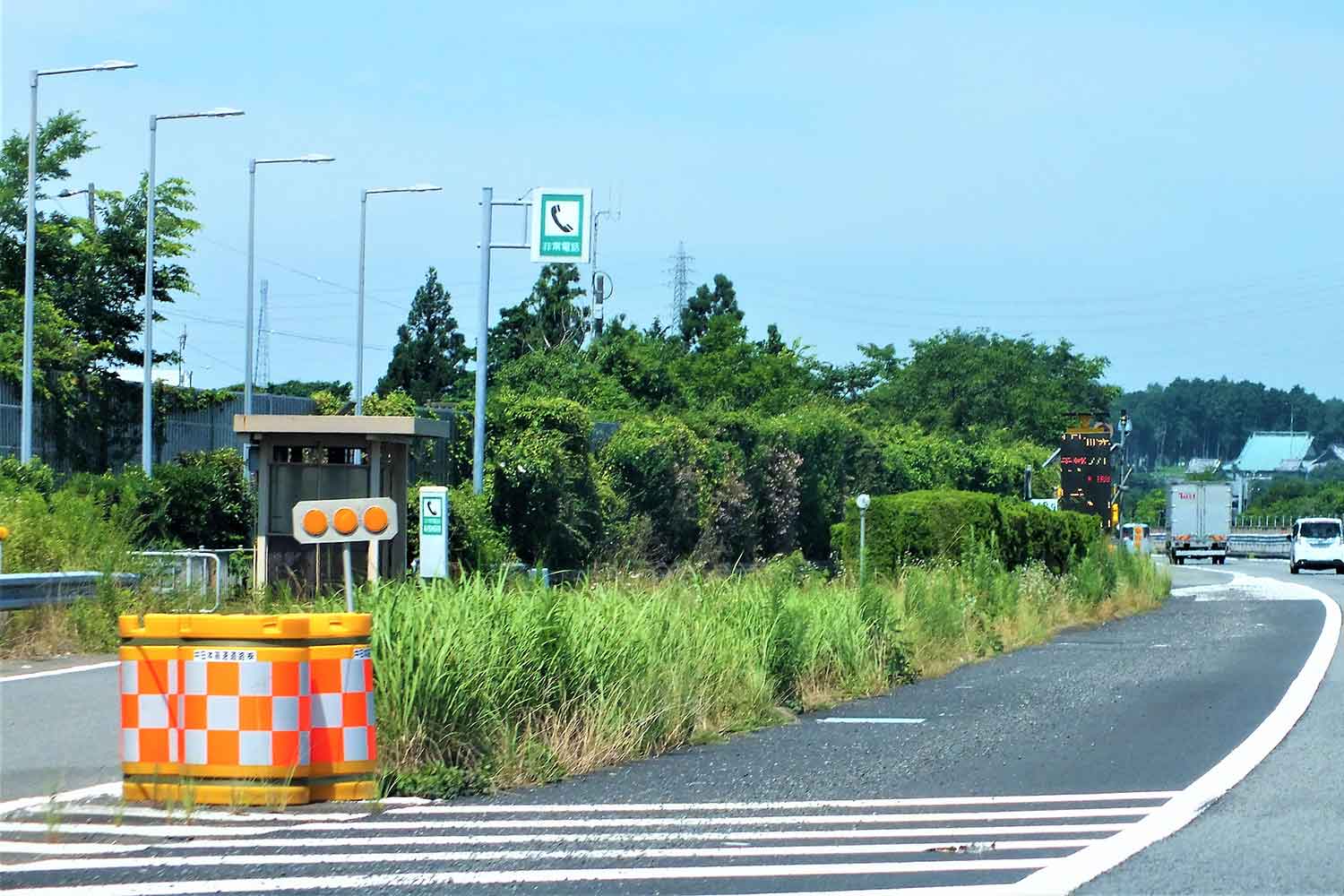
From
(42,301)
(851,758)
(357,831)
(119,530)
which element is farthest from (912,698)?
(42,301)

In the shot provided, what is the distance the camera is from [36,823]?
8547 millimetres

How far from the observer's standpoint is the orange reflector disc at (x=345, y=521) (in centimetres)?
1016

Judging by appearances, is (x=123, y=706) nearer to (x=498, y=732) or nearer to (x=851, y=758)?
(x=498, y=732)

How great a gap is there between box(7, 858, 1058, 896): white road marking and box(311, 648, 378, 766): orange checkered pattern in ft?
6.03

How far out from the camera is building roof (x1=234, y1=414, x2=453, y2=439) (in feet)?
70.1

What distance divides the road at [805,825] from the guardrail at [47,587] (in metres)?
7.89

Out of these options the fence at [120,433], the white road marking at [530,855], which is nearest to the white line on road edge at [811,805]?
the white road marking at [530,855]

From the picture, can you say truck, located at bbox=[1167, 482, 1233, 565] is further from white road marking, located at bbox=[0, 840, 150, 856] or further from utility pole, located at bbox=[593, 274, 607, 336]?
white road marking, located at bbox=[0, 840, 150, 856]

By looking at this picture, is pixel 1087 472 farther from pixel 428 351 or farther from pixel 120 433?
pixel 428 351

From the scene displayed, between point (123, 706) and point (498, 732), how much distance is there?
230cm

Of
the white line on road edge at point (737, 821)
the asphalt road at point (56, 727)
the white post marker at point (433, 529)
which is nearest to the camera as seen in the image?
the white line on road edge at point (737, 821)

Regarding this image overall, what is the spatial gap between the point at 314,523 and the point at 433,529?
960 centimetres

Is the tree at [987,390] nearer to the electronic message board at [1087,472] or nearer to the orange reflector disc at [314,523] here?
the electronic message board at [1087,472]

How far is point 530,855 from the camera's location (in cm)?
796
